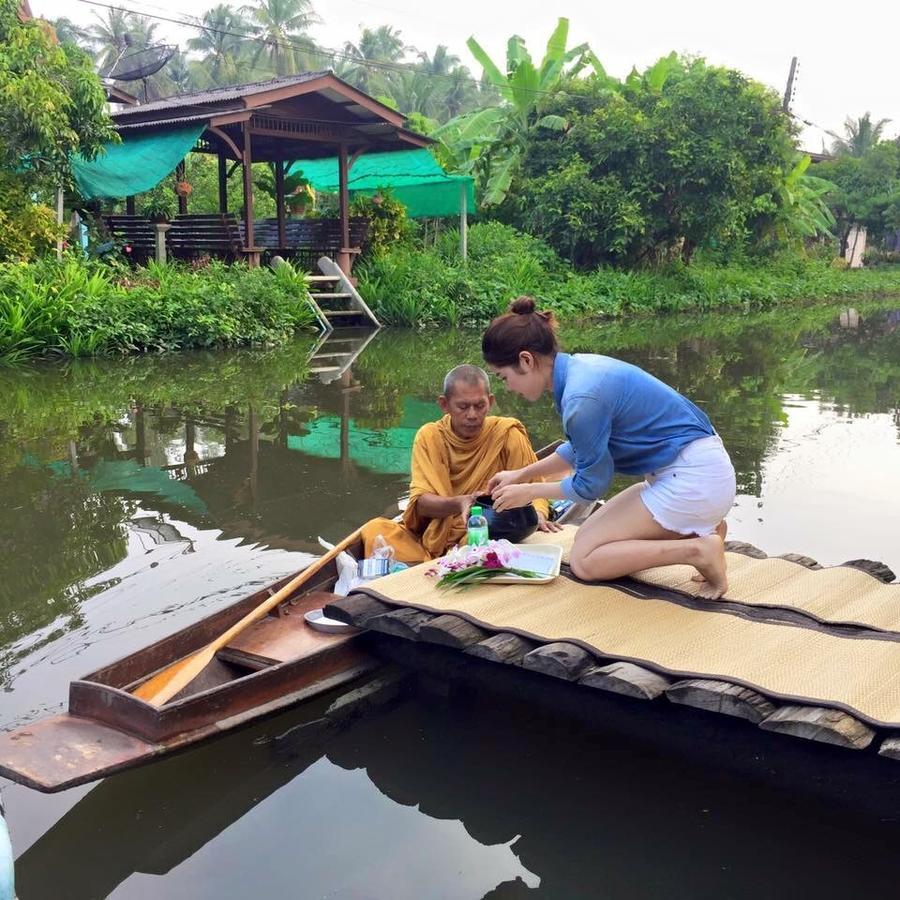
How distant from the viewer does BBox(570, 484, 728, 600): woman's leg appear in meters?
3.53

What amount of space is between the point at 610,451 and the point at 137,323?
9.85 metres

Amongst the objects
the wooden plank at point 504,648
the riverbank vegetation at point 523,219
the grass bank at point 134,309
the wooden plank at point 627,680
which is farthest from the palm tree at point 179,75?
the wooden plank at point 627,680

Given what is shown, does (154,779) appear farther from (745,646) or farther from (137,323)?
(137,323)

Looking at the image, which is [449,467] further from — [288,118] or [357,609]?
[288,118]

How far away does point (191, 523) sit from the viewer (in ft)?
18.3

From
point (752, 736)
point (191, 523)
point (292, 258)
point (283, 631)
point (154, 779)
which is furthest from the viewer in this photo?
point (292, 258)

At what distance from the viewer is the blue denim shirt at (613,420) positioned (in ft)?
10.9

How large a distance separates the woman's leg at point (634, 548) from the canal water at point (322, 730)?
0.62 meters

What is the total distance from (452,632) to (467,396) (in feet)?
3.90

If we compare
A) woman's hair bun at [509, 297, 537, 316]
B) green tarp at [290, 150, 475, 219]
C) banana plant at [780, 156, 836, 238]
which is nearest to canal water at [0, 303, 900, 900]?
woman's hair bun at [509, 297, 537, 316]

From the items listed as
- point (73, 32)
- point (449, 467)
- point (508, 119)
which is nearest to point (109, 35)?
point (73, 32)

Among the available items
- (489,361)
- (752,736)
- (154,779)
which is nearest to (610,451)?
(489,361)

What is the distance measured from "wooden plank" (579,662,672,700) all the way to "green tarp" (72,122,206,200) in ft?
42.5

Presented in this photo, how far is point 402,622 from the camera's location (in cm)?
335
